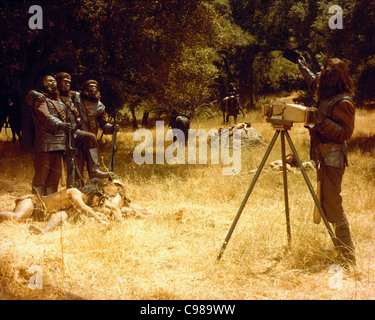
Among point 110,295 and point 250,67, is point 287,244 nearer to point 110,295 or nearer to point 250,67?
point 110,295

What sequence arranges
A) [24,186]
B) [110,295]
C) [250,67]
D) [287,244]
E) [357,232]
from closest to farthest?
[110,295], [287,244], [357,232], [24,186], [250,67]

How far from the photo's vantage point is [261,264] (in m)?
4.09

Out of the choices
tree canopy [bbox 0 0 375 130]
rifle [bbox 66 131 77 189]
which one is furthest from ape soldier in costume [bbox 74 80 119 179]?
tree canopy [bbox 0 0 375 130]

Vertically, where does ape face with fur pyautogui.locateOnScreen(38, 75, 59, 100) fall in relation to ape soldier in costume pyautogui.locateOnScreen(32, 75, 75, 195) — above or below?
above

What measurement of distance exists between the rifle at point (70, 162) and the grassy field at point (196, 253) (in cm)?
103

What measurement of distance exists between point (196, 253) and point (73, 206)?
204 centimetres

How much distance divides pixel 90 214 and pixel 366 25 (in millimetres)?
10689

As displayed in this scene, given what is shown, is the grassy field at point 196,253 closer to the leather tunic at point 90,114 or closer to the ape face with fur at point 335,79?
the leather tunic at point 90,114

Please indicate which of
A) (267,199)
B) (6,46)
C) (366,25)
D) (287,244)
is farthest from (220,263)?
(366,25)

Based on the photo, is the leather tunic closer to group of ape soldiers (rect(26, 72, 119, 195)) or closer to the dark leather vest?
group of ape soldiers (rect(26, 72, 119, 195))

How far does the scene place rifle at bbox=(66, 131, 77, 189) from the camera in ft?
19.0

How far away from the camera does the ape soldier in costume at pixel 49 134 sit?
5.46 m

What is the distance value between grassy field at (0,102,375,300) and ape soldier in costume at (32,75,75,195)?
94cm
